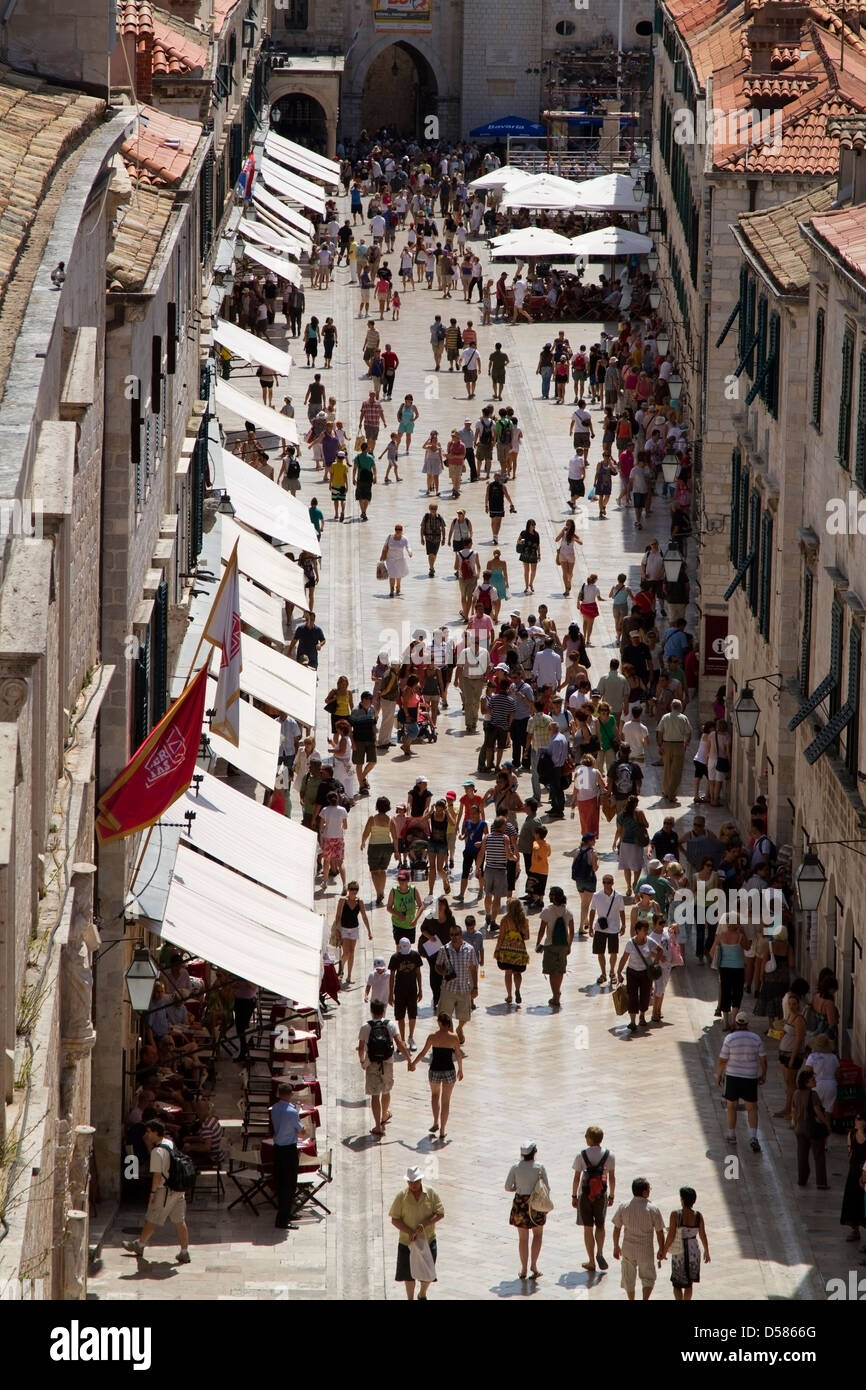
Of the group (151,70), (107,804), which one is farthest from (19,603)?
(151,70)

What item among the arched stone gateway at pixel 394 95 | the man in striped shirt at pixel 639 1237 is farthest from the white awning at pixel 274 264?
the arched stone gateway at pixel 394 95

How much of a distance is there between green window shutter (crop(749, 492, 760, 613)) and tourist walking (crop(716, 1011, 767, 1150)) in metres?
9.45

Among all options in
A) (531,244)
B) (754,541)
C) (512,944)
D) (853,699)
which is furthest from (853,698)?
(531,244)

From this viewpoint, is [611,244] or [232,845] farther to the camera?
[611,244]

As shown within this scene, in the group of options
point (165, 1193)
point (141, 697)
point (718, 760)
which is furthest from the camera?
point (718, 760)

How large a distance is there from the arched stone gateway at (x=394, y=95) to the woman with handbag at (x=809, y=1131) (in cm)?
7874

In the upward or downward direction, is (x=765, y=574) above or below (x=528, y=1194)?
above

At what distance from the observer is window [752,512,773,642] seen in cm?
3106

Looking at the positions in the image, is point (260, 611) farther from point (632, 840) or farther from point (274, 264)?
point (274, 264)

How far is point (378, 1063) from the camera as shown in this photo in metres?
Answer: 23.4

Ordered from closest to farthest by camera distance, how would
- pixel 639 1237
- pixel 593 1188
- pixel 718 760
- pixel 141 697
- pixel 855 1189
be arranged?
pixel 639 1237, pixel 593 1188, pixel 855 1189, pixel 141 697, pixel 718 760

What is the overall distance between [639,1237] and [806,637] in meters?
9.92

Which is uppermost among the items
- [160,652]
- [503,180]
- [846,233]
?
[503,180]
